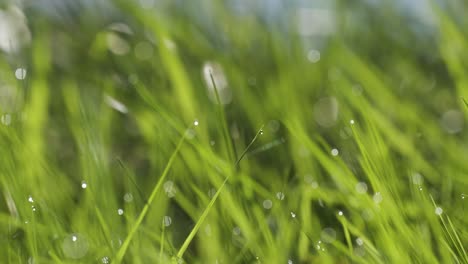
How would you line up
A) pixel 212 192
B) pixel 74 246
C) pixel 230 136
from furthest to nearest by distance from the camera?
1. pixel 230 136
2. pixel 212 192
3. pixel 74 246

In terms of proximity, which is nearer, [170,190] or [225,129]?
[225,129]

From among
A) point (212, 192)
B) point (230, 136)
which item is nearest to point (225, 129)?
point (212, 192)

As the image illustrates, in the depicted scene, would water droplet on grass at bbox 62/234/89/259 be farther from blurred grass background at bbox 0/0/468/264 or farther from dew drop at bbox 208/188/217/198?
dew drop at bbox 208/188/217/198

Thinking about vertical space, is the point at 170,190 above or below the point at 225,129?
below

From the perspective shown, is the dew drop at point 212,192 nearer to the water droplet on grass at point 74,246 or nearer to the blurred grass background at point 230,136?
the blurred grass background at point 230,136

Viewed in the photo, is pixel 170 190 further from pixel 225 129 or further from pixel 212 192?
pixel 225 129

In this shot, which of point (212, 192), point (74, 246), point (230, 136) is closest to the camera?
point (74, 246)

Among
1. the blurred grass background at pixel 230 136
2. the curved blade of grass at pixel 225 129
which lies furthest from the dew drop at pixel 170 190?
the curved blade of grass at pixel 225 129

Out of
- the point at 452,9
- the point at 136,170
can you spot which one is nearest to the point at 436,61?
the point at 452,9

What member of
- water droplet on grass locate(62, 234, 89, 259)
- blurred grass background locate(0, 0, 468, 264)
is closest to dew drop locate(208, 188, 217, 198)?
blurred grass background locate(0, 0, 468, 264)
